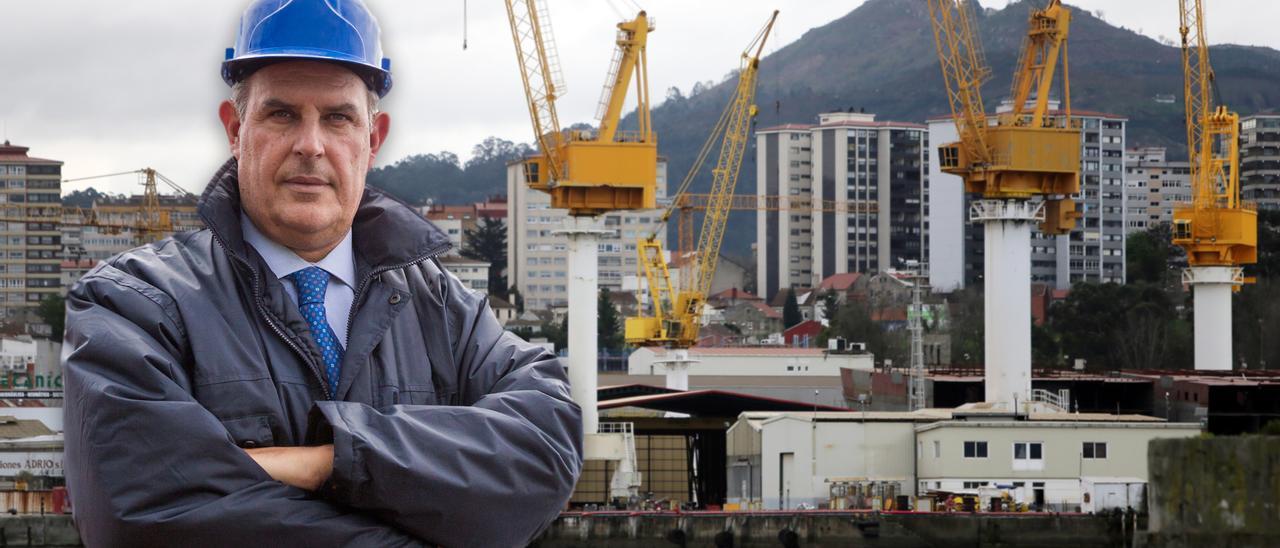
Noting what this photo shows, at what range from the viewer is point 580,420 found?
2568mm

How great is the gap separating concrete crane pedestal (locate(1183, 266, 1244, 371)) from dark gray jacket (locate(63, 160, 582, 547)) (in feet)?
184

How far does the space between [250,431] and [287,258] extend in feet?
0.94

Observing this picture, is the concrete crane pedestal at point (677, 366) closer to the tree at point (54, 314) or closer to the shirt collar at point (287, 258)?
the tree at point (54, 314)

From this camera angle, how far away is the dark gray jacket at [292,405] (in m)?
2.21

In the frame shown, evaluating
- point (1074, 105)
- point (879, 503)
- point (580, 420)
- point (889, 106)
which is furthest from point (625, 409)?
point (889, 106)

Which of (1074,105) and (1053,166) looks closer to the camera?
(1053,166)

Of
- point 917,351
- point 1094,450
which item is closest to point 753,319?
point 917,351

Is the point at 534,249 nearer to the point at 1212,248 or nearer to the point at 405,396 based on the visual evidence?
the point at 1212,248

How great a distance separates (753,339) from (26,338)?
4586cm

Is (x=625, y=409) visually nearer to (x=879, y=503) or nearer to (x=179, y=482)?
(x=879, y=503)

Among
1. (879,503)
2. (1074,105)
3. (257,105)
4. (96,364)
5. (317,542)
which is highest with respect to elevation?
(1074,105)

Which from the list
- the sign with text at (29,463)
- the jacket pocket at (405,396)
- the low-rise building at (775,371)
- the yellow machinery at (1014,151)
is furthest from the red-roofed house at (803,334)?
the jacket pocket at (405,396)

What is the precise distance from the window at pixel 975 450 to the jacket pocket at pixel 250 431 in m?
35.1

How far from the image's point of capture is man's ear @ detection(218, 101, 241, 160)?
2.58m
